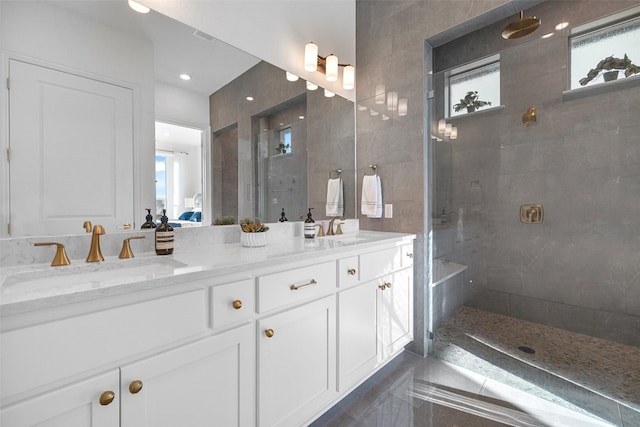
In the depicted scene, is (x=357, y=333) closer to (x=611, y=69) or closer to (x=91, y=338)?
(x=91, y=338)

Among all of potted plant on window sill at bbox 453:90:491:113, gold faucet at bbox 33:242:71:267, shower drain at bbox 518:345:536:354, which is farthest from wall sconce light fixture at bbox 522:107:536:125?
gold faucet at bbox 33:242:71:267

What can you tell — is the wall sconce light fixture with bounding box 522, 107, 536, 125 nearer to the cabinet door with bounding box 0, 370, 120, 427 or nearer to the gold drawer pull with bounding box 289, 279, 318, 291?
the gold drawer pull with bounding box 289, 279, 318, 291

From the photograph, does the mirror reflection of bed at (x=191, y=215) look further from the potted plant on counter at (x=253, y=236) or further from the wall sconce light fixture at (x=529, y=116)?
the wall sconce light fixture at (x=529, y=116)

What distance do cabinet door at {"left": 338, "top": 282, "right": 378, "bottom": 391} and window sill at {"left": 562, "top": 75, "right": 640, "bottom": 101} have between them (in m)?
1.91

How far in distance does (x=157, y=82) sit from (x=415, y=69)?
5.84 feet

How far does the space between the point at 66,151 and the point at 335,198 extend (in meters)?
1.72

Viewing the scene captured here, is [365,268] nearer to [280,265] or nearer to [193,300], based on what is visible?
[280,265]

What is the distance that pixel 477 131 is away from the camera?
225 centimetres

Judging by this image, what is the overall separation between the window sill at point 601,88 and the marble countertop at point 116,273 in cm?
197

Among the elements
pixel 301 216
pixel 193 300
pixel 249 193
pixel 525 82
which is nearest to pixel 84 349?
pixel 193 300

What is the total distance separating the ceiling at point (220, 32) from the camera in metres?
1.31

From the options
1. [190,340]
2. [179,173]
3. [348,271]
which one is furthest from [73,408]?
[348,271]

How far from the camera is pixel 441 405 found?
159 centimetres

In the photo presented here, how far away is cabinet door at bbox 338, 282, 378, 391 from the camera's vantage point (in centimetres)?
150
